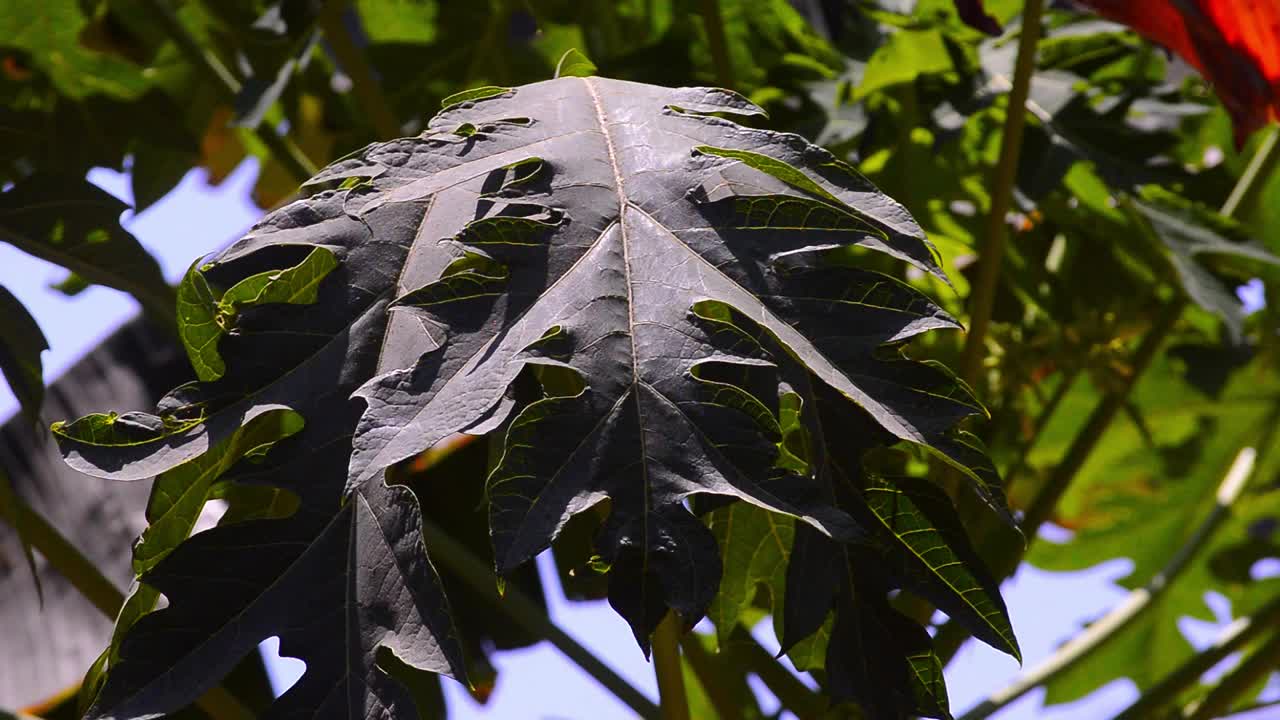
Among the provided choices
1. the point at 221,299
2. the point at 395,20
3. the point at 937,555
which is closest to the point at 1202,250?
the point at 937,555

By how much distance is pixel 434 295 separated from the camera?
0.35 metres

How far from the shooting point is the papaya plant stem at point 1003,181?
2.08 ft

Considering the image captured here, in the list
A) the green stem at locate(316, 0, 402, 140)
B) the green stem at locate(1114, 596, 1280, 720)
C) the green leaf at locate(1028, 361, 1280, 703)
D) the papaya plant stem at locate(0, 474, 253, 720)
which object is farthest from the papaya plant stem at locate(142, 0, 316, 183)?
the green leaf at locate(1028, 361, 1280, 703)

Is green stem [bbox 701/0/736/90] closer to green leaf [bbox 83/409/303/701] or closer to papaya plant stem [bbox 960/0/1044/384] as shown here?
papaya plant stem [bbox 960/0/1044/384]

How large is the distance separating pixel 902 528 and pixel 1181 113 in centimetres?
54

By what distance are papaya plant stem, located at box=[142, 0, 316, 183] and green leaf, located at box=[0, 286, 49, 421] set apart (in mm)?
338

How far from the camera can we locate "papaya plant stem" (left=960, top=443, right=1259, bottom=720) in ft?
2.33

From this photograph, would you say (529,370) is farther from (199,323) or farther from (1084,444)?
(1084,444)

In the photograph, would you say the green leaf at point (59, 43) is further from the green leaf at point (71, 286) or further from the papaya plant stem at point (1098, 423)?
the papaya plant stem at point (1098, 423)

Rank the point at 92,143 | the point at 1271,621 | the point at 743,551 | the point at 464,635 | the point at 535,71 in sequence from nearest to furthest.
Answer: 1. the point at 743,551
2. the point at 1271,621
3. the point at 92,143
4. the point at 464,635
5. the point at 535,71

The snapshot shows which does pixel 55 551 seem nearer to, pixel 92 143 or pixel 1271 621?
pixel 92 143

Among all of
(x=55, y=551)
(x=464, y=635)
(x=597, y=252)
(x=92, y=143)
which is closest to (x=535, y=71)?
(x=92, y=143)

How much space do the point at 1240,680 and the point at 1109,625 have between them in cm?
15

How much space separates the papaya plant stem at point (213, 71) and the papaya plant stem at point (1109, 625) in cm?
62
